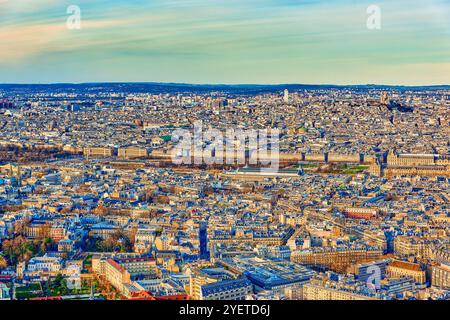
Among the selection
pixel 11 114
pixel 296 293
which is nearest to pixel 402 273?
pixel 296 293

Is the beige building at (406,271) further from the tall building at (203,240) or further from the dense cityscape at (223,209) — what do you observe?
the tall building at (203,240)

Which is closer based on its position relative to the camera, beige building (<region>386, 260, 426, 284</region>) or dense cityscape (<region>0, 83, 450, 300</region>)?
dense cityscape (<region>0, 83, 450, 300</region>)

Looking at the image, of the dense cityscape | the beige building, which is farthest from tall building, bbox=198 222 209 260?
the beige building

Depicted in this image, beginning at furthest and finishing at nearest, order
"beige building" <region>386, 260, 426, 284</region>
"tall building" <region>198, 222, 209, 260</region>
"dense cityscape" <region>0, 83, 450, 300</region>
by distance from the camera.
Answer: "tall building" <region>198, 222, 209, 260</region> < "beige building" <region>386, 260, 426, 284</region> < "dense cityscape" <region>0, 83, 450, 300</region>

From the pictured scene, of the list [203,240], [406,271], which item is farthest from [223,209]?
[406,271]

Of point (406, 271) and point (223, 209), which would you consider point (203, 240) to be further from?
point (406, 271)

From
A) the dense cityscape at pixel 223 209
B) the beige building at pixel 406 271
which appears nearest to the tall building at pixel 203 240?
the dense cityscape at pixel 223 209

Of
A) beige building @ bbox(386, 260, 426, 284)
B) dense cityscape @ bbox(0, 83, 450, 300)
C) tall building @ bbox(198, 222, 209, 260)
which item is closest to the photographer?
dense cityscape @ bbox(0, 83, 450, 300)

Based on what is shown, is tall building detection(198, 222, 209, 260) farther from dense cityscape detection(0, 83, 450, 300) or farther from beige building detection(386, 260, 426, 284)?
beige building detection(386, 260, 426, 284)

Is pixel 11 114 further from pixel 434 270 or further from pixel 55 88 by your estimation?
pixel 434 270
